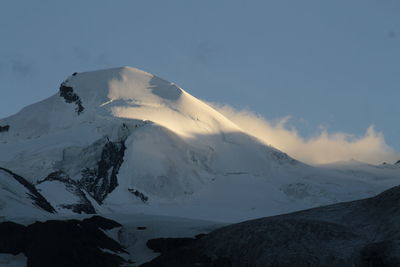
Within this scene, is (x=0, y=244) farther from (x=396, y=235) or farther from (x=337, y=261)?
(x=396, y=235)

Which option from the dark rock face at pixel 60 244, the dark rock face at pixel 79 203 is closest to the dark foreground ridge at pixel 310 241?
the dark rock face at pixel 60 244

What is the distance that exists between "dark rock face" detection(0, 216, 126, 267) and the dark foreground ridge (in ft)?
13.9

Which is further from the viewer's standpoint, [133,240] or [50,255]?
[133,240]

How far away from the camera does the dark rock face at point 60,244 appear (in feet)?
204

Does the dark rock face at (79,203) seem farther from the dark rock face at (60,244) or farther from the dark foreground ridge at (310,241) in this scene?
the dark foreground ridge at (310,241)

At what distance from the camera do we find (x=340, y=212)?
67.4 metres

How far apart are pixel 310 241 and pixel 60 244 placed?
19.7 m

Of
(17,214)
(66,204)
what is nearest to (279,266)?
(17,214)

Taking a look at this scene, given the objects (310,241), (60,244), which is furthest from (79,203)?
(310,241)

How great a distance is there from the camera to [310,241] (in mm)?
60031

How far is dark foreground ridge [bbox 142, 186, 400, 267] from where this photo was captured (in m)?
57.2

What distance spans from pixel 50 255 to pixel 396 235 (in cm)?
2605

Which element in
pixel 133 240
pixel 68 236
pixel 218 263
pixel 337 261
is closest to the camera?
pixel 337 261

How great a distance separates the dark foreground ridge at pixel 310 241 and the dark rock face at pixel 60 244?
13.9 feet
